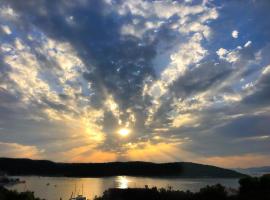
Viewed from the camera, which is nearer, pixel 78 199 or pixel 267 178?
pixel 267 178

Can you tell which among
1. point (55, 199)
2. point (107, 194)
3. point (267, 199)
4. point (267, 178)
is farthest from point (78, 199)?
point (267, 199)

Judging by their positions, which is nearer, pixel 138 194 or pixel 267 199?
pixel 267 199

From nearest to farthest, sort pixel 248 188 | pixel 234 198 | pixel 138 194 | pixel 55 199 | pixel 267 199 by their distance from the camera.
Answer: pixel 267 199 < pixel 234 198 < pixel 138 194 < pixel 248 188 < pixel 55 199

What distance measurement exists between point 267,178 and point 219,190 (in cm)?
2354

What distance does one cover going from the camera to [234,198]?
7612 centimetres

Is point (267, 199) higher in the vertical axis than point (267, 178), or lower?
lower

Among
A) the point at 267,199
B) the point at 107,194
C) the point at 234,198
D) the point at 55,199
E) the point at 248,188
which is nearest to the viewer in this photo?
the point at 267,199

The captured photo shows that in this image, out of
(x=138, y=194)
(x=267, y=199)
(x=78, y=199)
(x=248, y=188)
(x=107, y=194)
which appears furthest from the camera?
(x=78, y=199)

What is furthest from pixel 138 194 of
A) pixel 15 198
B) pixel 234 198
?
pixel 15 198

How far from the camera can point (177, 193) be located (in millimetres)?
82750

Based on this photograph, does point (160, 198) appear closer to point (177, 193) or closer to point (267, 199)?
point (177, 193)

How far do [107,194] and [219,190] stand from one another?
26.1 m

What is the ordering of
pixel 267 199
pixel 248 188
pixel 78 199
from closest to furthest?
1. pixel 267 199
2. pixel 248 188
3. pixel 78 199

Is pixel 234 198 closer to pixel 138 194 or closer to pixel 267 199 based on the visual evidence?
pixel 267 199
